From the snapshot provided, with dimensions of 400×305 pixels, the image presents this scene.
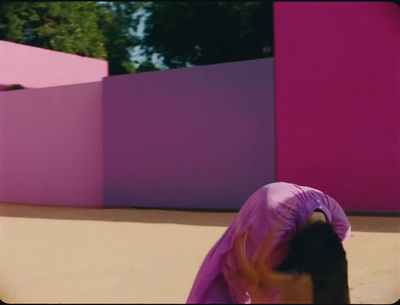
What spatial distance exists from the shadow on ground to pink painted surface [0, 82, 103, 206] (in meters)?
0.41

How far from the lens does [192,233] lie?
18.8ft

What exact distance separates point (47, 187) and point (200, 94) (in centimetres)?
371

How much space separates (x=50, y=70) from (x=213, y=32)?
11.4 ft

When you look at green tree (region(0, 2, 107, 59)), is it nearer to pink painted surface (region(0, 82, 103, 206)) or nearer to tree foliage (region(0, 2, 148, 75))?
tree foliage (region(0, 2, 148, 75))

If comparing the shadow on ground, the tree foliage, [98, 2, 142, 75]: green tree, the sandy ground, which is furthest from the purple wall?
[98, 2, 142, 75]: green tree

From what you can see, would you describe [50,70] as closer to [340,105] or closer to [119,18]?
[119,18]

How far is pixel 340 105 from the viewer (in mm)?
6918

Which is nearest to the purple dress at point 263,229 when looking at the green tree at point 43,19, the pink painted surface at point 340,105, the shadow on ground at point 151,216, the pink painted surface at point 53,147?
the green tree at point 43,19

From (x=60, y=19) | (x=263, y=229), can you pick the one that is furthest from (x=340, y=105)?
(x=263, y=229)

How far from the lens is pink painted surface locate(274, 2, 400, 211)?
6699 millimetres

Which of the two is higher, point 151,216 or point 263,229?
point 263,229

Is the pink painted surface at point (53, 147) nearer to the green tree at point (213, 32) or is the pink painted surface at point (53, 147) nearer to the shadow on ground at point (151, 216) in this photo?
the shadow on ground at point (151, 216)

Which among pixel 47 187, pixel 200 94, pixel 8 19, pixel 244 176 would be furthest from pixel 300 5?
pixel 47 187

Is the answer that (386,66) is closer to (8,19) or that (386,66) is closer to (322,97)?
(322,97)
